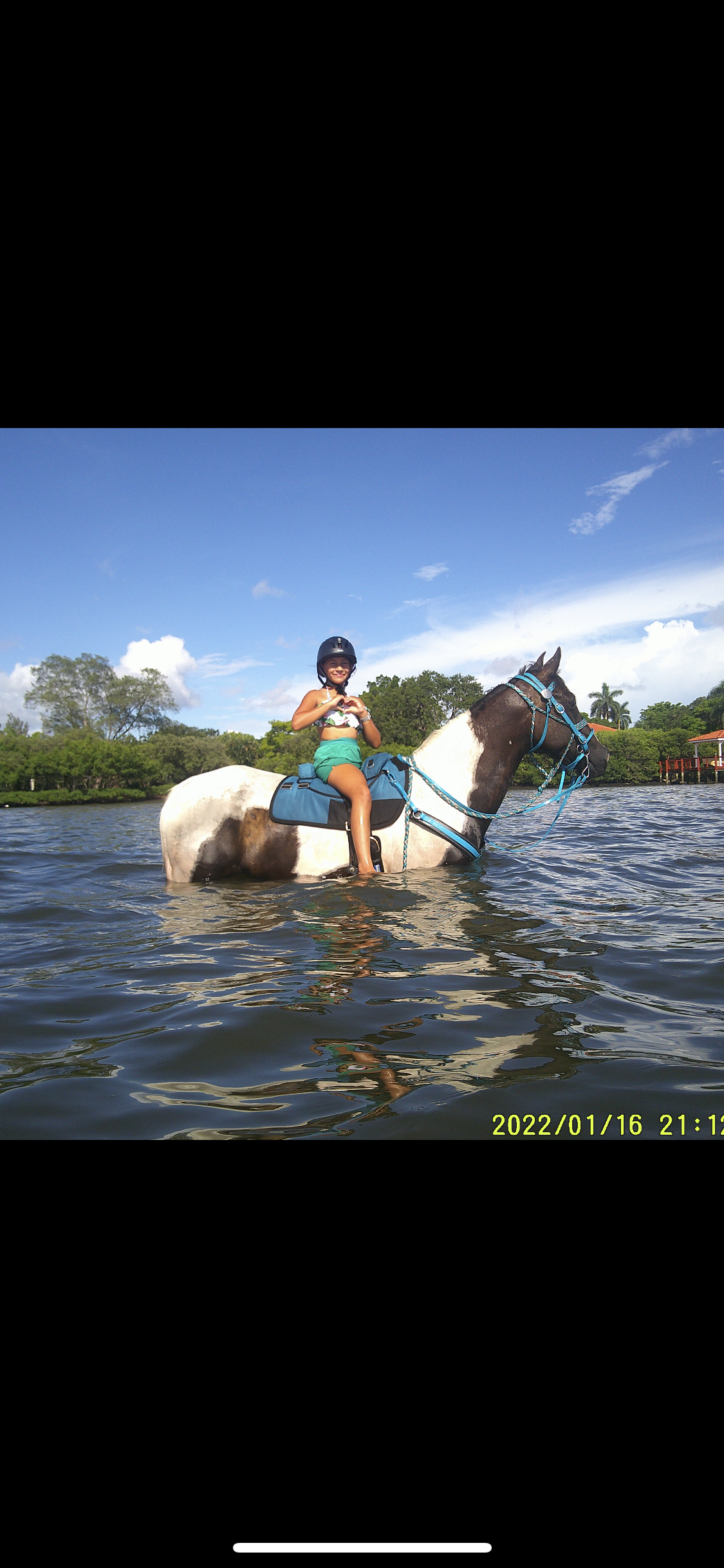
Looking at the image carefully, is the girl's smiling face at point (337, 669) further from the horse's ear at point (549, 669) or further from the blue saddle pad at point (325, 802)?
the horse's ear at point (549, 669)

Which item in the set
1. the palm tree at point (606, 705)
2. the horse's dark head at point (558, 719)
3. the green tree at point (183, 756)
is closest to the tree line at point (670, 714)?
the palm tree at point (606, 705)

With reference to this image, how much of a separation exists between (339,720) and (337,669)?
49cm

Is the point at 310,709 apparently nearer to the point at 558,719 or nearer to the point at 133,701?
the point at 558,719

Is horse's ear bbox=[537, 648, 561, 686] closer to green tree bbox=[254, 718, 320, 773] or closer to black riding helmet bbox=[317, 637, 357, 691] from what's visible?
black riding helmet bbox=[317, 637, 357, 691]

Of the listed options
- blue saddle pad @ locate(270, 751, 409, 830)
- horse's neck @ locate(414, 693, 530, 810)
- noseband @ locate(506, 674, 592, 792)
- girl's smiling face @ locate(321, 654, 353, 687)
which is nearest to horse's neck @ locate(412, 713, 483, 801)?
horse's neck @ locate(414, 693, 530, 810)

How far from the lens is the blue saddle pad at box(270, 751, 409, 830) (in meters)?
6.13

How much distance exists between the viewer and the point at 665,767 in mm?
48250

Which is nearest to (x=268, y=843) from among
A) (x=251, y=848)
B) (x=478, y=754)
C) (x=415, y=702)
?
(x=251, y=848)

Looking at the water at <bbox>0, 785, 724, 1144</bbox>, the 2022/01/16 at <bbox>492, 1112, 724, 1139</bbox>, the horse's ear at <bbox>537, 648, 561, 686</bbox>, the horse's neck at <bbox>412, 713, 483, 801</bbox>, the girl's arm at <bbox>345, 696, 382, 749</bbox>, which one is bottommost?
the 2022/01/16 at <bbox>492, 1112, 724, 1139</bbox>

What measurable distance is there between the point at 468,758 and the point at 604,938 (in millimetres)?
2446

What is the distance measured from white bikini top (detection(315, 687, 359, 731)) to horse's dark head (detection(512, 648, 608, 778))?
1654mm

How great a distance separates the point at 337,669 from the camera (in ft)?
21.4
